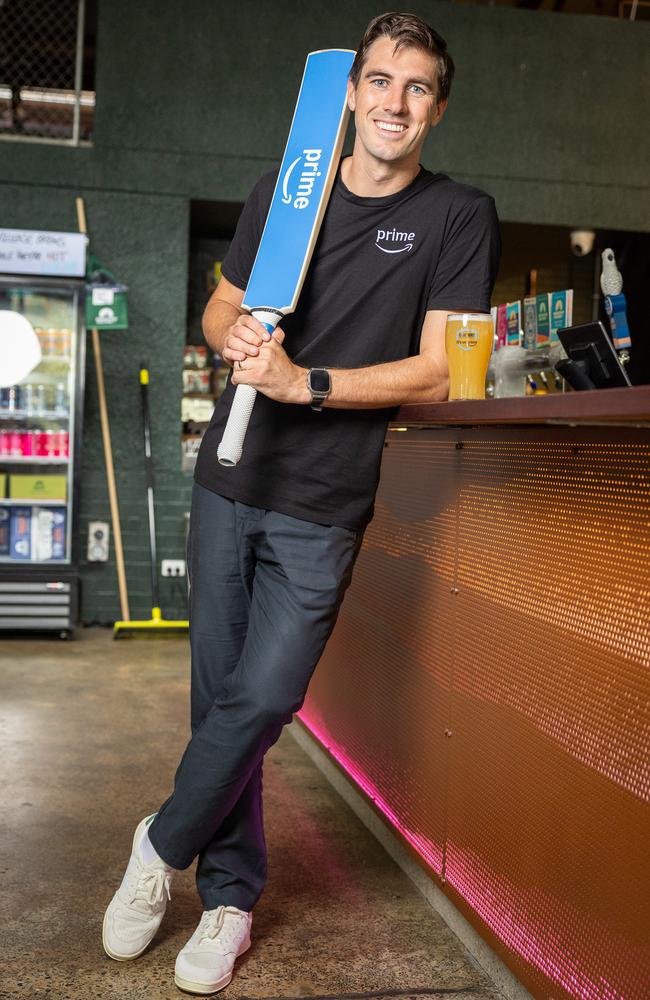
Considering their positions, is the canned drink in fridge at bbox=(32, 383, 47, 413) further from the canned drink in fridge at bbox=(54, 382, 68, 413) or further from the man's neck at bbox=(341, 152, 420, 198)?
the man's neck at bbox=(341, 152, 420, 198)

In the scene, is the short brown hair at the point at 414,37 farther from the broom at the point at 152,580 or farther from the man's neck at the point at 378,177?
the broom at the point at 152,580

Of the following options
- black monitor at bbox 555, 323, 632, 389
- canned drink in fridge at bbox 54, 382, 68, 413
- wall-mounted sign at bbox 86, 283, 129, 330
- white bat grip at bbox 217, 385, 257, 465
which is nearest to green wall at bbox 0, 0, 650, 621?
canned drink in fridge at bbox 54, 382, 68, 413

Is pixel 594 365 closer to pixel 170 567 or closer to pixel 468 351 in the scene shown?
pixel 468 351

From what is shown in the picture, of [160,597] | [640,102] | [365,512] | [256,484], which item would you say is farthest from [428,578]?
[640,102]

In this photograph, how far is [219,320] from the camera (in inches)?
83.7

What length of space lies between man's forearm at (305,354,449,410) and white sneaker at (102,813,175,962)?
0.97m

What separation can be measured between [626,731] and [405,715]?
3.53 ft

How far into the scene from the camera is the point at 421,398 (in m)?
2.02

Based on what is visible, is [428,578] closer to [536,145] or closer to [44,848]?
[44,848]

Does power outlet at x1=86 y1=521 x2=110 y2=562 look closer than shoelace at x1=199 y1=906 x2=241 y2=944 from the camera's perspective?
No

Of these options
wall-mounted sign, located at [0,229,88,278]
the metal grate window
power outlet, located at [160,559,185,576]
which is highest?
the metal grate window

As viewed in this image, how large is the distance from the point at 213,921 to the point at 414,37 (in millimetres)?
1715

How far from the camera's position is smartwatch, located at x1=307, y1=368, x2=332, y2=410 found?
6.07 ft

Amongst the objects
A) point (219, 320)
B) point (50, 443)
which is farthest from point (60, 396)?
point (219, 320)
